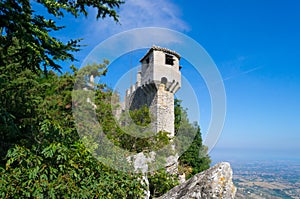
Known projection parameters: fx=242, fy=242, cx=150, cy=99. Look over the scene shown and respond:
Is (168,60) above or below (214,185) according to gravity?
above

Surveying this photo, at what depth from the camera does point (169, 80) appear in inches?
554

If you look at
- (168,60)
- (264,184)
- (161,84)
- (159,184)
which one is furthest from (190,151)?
(264,184)

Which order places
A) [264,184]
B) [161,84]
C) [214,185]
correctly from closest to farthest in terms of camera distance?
[214,185], [161,84], [264,184]

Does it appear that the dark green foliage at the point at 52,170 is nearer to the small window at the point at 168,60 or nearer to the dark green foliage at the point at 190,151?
the dark green foliage at the point at 190,151

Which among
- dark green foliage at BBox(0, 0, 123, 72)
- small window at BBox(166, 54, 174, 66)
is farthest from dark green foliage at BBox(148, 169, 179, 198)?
small window at BBox(166, 54, 174, 66)

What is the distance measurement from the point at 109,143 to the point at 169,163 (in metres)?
4.48

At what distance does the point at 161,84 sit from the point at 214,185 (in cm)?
1100

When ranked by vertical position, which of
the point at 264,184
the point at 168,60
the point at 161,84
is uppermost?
the point at 168,60

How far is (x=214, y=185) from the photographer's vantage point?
→ 127 inches

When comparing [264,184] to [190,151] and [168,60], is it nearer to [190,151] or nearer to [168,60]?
[190,151]

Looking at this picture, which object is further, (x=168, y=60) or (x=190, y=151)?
(x=190, y=151)

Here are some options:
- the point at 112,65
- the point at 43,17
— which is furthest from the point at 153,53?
the point at 43,17

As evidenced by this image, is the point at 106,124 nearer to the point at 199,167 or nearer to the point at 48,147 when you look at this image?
the point at 48,147

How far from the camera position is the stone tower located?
13.6 meters
